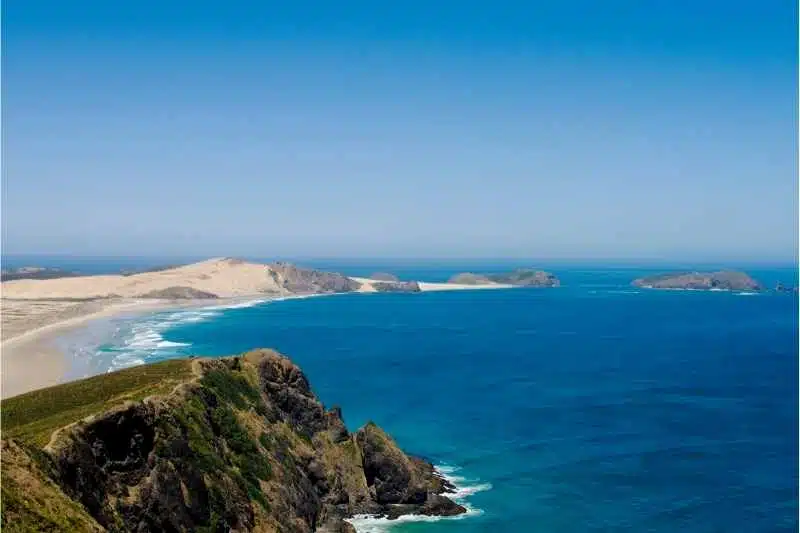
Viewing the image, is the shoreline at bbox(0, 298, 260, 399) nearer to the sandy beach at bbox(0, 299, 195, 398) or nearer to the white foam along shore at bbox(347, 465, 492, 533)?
the sandy beach at bbox(0, 299, 195, 398)

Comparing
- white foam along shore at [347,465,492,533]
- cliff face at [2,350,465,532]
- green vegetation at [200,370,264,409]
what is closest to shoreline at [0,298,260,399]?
green vegetation at [200,370,264,409]

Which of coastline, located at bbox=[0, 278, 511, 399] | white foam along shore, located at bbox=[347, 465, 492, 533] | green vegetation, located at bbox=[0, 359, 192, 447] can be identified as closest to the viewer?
green vegetation, located at bbox=[0, 359, 192, 447]

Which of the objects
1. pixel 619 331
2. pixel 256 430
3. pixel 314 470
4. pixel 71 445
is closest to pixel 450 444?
pixel 314 470

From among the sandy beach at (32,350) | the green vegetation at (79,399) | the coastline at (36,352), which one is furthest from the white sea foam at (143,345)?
the green vegetation at (79,399)

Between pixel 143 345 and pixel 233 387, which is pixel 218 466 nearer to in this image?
pixel 233 387

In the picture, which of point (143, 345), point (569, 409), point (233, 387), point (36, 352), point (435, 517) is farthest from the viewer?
point (143, 345)

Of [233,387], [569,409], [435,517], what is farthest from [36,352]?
[435,517]
